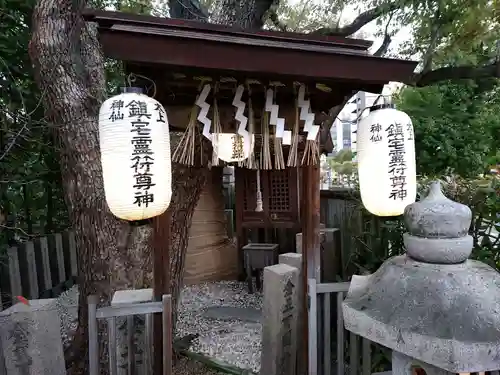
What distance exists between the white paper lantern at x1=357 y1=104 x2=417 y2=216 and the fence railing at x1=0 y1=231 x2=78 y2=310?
4737 mm

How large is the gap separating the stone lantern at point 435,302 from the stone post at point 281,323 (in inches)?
76.3

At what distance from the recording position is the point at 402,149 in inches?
119

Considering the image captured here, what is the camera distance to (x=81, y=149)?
4230mm

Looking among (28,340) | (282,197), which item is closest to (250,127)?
(28,340)

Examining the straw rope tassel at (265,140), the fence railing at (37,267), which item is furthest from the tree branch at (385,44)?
the fence railing at (37,267)

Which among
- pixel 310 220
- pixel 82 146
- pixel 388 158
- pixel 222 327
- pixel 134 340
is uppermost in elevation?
pixel 82 146

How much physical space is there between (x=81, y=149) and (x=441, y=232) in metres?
3.69

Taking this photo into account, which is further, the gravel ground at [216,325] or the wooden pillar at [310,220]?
the gravel ground at [216,325]

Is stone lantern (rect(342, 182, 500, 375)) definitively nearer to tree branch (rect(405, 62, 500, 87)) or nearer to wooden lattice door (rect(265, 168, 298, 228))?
wooden lattice door (rect(265, 168, 298, 228))

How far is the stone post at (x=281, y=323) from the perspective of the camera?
4.09 meters

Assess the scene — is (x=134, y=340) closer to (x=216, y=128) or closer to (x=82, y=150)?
(x=216, y=128)

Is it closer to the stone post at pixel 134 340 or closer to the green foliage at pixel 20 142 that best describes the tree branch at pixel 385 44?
the green foliage at pixel 20 142

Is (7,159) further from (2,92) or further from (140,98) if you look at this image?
Answer: (140,98)

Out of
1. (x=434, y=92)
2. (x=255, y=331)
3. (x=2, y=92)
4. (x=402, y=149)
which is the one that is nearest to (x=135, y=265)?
(x=255, y=331)
